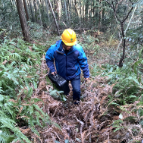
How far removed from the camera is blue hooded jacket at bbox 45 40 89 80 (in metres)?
3.05

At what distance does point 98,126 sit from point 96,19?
1326 centimetres

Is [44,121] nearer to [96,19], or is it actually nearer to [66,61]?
[66,61]

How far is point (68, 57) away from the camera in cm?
308

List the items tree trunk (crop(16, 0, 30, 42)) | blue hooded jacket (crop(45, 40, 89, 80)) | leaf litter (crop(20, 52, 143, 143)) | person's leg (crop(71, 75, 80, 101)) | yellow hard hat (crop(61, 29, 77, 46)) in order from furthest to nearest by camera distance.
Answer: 1. tree trunk (crop(16, 0, 30, 42))
2. person's leg (crop(71, 75, 80, 101))
3. blue hooded jacket (crop(45, 40, 89, 80))
4. yellow hard hat (crop(61, 29, 77, 46))
5. leaf litter (crop(20, 52, 143, 143))

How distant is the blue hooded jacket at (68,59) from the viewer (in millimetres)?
3049

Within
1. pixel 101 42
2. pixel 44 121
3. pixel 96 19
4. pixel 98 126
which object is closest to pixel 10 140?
pixel 44 121

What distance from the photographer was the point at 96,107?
9.14 ft

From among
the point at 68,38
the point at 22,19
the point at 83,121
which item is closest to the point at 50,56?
the point at 68,38

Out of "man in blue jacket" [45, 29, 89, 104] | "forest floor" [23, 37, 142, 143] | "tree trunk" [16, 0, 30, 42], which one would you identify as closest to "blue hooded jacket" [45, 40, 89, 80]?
"man in blue jacket" [45, 29, 89, 104]

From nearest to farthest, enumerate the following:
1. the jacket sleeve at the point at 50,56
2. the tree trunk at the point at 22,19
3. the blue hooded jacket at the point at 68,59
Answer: the blue hooded jacket at the point at 68,59, the jacket sleeve at the point at 50,56, the tree trunk at the point at 22,19

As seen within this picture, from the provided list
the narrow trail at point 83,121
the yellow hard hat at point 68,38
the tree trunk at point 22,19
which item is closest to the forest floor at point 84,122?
the narrow trail at point 83,121

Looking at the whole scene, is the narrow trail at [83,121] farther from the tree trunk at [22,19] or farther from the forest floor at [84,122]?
the tree trunk at [22,19]

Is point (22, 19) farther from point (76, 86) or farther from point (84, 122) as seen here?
point (84, 122)

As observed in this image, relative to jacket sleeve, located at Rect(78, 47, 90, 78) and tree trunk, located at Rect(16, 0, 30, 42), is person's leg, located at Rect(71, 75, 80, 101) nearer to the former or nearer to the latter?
jacket sleeve, located at Rect(78, 47, 90, 78)
